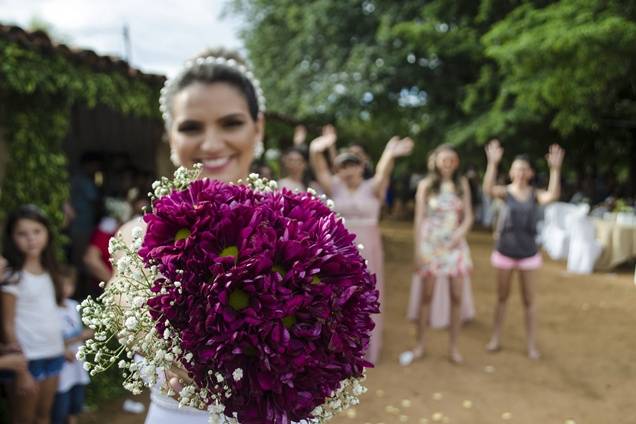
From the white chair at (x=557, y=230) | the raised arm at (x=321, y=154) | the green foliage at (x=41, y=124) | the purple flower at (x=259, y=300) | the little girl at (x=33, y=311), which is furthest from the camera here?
the white chair at (x=557, y=230)

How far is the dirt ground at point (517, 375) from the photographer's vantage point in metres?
4.32

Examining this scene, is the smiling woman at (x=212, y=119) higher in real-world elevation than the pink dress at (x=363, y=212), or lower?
higher

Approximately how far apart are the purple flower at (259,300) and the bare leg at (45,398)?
2642 millimetres

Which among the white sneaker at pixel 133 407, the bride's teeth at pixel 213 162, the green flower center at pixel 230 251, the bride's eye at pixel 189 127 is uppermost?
the bride's eye at pixel 189 127

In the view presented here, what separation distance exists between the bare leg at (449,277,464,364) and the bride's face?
403cm

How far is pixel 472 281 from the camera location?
9.88m

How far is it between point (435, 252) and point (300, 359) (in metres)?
4.72

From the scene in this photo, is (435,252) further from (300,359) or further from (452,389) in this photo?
(300,359)

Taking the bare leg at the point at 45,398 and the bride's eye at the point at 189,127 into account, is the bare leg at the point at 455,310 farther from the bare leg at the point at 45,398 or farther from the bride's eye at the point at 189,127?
the bride's eye at the point at 189,127

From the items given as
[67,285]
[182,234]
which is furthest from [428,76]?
A: [182,234]

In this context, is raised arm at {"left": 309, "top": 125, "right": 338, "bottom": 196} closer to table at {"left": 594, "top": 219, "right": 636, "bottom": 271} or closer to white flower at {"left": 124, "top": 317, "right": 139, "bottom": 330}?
white flower at {"left": 124, "top": 317, "right": 139, "bottom": 330}

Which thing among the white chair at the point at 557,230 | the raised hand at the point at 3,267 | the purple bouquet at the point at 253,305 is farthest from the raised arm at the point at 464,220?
the white chair at the point at 557,230

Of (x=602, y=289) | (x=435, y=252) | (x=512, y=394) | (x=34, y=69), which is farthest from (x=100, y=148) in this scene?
(x=602, y=289)

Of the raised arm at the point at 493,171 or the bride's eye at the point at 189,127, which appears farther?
the raised arm at the point at 493,171
